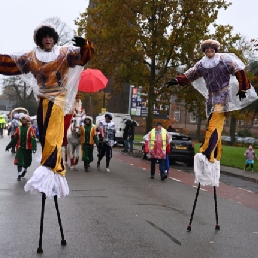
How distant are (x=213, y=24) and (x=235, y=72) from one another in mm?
21336

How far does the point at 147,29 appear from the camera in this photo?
1095 inches

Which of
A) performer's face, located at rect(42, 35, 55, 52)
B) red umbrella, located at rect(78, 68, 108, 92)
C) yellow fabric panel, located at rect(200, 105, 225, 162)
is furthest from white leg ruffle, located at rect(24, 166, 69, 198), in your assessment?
red umbrella, located at rect(78, 68, 108, 92)

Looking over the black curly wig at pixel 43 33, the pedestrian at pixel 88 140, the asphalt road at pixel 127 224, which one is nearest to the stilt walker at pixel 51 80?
the black curly wig at pixel 43 33

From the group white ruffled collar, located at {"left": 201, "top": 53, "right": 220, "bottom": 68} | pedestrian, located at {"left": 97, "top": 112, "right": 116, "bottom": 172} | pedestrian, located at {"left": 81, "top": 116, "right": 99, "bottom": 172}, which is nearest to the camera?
white ruffled collar, located at {"left": 201, "top": 53, "right": 220, "bottom": 68}

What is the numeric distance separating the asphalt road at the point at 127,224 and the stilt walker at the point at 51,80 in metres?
0.60

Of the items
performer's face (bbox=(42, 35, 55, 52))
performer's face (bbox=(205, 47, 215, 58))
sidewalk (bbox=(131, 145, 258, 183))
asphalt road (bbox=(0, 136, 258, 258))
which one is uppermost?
performer's face (bbox=(205, 47, 215, 58))

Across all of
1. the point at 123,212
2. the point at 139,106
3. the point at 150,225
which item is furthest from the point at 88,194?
the point at 139,106

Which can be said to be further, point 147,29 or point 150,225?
point 147,29

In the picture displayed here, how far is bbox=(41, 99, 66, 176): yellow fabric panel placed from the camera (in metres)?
6.38

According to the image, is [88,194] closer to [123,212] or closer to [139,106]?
[123,212]

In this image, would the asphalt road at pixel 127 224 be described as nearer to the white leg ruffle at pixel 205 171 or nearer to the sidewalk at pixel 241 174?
the white leg ruffle at pixel 205 171

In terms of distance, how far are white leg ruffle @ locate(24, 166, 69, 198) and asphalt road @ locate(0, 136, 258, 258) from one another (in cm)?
68

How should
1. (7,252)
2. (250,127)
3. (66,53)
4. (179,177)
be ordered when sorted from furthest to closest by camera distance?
1. (250,127)
2. (179,177)
3. (66,53)
4. (7,252)

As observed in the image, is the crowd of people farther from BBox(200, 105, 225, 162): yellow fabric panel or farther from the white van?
the white van
